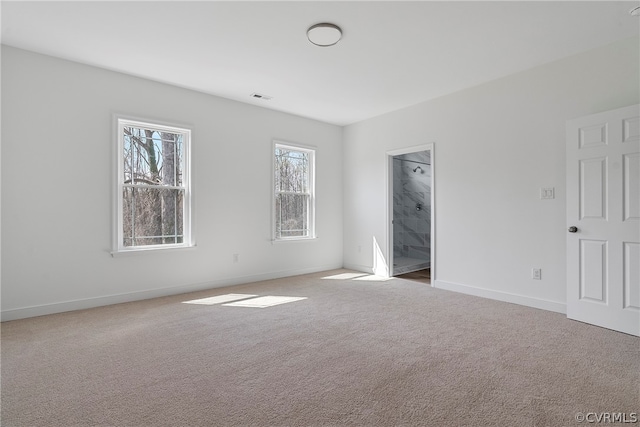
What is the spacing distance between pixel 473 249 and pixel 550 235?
87 centimetres

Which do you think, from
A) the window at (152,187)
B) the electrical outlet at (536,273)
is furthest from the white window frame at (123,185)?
the electrical outlet at (536,273)

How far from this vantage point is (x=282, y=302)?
3.79 meters

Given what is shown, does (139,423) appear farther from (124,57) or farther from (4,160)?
(124,57)

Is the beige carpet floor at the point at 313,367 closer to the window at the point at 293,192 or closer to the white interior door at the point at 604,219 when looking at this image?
the white interior door at the point at 604,219

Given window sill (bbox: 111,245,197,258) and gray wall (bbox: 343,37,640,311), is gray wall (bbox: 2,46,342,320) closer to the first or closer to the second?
window sill (bbox: 111,245,197,258)

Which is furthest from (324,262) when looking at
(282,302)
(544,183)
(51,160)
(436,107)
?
(51,160)

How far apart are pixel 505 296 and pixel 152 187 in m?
4.44

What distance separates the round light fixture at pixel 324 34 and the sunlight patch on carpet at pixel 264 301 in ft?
9.08

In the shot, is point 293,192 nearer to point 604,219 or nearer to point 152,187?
point 152,187

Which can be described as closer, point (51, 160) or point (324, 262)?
A: point (51, 160)

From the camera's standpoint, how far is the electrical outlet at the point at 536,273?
3545mm

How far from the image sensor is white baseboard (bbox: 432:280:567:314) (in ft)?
11.2

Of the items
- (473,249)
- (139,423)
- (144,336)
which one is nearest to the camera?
(139,423)

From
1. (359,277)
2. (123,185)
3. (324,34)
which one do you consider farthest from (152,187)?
(359,277)
